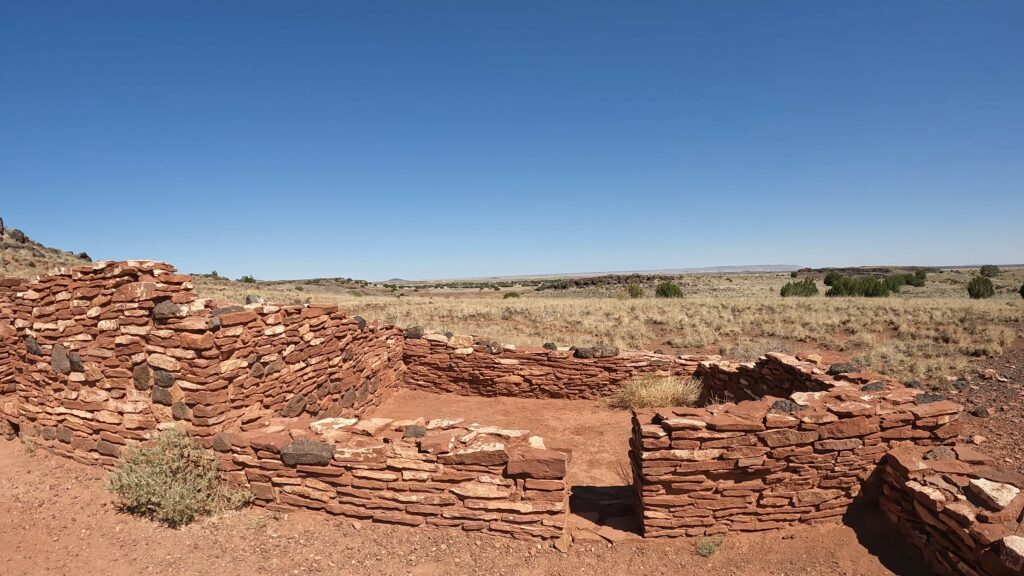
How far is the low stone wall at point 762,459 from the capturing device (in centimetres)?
436

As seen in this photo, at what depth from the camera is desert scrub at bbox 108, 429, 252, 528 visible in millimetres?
4496

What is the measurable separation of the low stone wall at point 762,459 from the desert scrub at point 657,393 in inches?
136

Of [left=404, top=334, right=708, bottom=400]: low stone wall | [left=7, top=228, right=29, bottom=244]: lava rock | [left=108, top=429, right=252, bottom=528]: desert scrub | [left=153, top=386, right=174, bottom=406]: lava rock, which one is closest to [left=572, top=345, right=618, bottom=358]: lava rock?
[left=404, top=334, right=708, bottom=400]: low stone wall

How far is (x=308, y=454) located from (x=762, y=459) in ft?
14.2

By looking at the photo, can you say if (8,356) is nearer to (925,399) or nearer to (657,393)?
(657,393)

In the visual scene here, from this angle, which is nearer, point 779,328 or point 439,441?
point 439,441

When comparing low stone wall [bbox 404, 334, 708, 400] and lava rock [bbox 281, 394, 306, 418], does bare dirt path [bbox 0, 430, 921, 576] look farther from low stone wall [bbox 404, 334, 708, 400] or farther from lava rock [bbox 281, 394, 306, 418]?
low stone wall [bbox 404, 334, 708, 400]

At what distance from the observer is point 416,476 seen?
177 inches

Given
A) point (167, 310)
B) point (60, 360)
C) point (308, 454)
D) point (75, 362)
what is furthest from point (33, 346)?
point (308, 454)

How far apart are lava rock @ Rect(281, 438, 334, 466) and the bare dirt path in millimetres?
574

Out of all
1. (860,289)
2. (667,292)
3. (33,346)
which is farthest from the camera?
(860,289)

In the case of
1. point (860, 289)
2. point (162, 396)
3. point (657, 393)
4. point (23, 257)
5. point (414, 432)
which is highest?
point (23, 257)

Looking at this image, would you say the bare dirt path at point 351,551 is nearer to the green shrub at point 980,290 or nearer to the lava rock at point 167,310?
the lava rock at point 167,310

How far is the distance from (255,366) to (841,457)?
6384 mm
